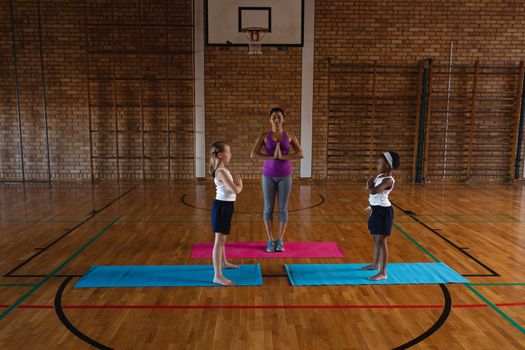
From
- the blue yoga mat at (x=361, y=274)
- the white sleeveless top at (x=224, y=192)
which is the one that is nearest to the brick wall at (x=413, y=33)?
the blue yoga mat at (x=361, y=274)

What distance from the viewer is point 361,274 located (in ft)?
14.1

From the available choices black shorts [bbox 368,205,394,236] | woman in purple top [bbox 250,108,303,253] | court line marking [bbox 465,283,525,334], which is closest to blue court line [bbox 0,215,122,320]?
woman in purple top [bbox 250,108,303,253]

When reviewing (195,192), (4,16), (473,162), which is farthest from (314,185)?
(4,16)

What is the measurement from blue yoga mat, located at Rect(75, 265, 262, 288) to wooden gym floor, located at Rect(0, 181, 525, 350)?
0.13 metres

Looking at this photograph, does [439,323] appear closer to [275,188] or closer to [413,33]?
[275,188]

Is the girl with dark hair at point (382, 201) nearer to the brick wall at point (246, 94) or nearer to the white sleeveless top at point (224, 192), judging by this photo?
the white sleeveless top at point (224, 192)

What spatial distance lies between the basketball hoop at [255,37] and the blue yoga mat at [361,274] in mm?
6289

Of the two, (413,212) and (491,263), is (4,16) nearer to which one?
(413,212)

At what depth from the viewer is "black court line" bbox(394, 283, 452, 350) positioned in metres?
3.03

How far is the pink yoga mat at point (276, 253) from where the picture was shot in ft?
16.1

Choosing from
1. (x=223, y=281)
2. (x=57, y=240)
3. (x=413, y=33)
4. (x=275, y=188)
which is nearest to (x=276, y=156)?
(x=275, y=188)

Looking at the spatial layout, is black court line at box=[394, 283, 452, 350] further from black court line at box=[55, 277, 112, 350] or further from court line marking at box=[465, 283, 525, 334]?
black court line at box=[55, 277, 112, 350]

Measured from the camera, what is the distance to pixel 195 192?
351 inches

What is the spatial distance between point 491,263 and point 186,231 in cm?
365
